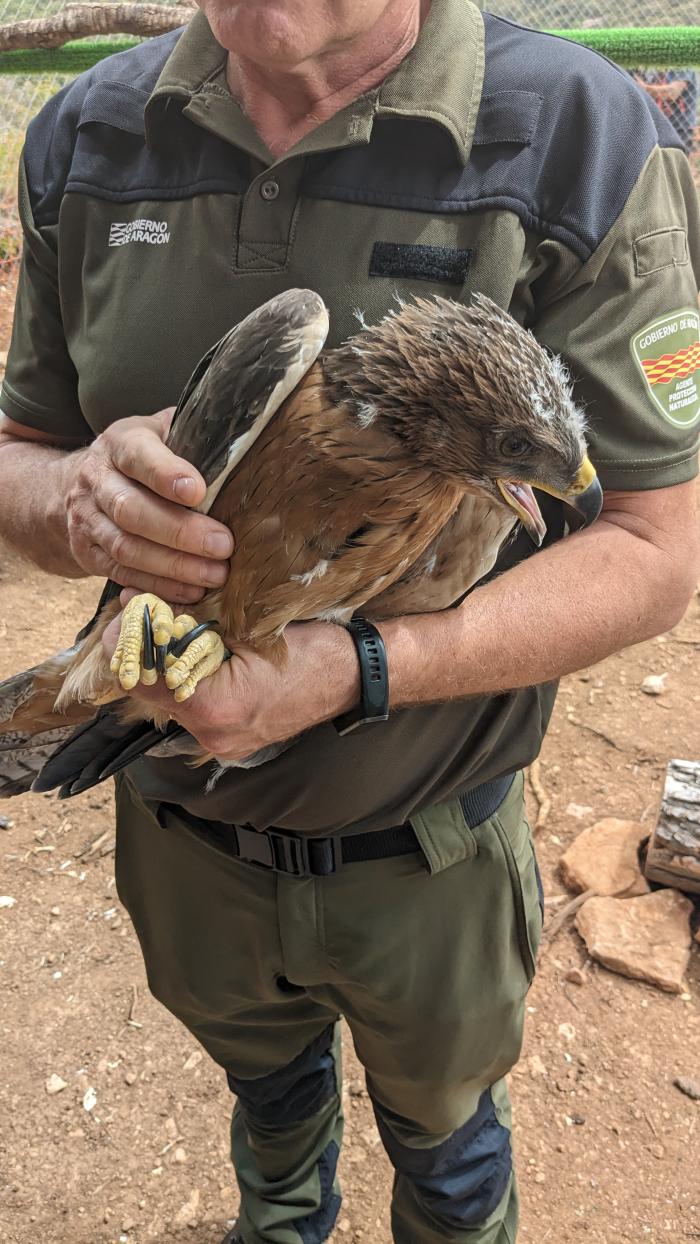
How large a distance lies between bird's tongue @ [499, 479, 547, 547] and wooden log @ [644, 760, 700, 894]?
8.10 feet

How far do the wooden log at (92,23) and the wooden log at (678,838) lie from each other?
17.2ft

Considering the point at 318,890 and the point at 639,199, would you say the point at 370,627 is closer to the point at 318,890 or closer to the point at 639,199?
the point at 318,890

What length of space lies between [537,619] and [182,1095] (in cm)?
245

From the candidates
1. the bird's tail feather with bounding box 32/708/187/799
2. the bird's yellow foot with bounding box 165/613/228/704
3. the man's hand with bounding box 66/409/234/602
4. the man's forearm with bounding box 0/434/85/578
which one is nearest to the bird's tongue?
the man's hand with bounding box 66/409/234/602

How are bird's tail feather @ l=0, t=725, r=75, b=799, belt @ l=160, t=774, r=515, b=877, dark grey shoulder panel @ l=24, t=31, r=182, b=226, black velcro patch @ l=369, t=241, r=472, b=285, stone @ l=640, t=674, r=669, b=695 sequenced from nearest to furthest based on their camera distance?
black velcro patch @ l=369, t=241, r=472, b=285, dark grey shoulder panel @ l=24, t=31, r=182, b=226, belt @ l=160, t=774, r=515, b=877, bird's tail feather @ l=0, t=725, r=75, b=799, stone @ l=640, t=674, r=669, b=695

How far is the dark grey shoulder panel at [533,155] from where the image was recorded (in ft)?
5.67

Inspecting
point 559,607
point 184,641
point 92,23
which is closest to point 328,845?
point 184,641

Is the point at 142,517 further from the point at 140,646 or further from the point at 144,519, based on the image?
the point at 140,646

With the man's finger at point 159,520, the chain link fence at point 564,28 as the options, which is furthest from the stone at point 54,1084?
the chain link fence at point 564,28

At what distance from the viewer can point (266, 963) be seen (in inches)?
91.4

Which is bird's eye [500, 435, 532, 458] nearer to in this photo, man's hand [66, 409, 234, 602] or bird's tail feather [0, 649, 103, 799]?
man's hand [66, 409, 234, 602]

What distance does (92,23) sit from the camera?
20.1ft

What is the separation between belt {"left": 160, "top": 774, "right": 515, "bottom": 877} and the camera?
2.14 metres

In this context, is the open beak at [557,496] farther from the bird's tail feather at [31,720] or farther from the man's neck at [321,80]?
the bird's tail feather at [31,720]
